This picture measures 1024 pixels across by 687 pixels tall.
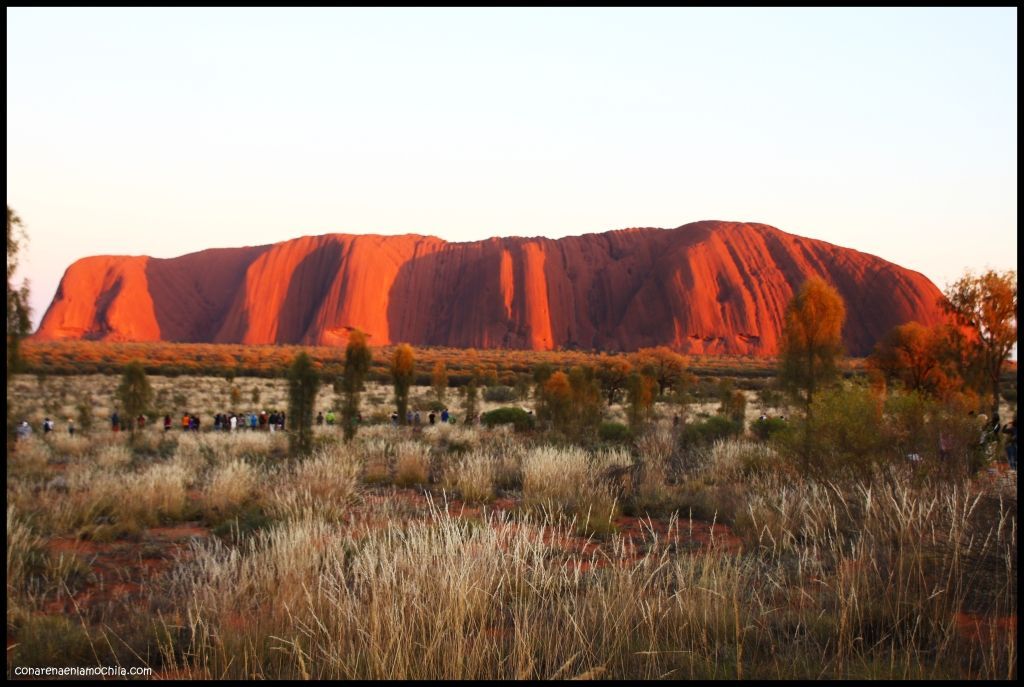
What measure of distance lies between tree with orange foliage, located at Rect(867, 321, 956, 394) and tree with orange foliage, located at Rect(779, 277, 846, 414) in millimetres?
17343

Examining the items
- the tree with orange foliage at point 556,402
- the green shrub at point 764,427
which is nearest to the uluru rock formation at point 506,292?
the green shrub at point 764,427

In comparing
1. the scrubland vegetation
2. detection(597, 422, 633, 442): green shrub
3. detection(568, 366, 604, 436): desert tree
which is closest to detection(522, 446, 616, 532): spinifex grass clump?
the scrubland vegetation

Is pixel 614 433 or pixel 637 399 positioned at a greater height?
pixel 637 399

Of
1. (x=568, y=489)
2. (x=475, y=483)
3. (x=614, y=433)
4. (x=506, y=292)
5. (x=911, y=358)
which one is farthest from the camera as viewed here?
(x=506, y=292)

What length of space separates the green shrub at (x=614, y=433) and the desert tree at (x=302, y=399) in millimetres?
7943

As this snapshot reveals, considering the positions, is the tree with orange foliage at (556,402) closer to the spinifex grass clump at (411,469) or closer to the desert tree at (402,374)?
the desert tree at (402,374)

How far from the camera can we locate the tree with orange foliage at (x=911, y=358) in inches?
1067

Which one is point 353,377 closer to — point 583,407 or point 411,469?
point 411,469

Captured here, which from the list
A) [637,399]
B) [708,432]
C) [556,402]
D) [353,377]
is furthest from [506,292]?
[353,377]

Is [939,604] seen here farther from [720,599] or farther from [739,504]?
[739,504]

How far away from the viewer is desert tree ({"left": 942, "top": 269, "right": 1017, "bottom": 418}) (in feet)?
59.3

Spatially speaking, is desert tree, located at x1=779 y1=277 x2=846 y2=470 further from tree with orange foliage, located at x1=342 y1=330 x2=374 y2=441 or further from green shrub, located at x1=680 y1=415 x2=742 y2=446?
tree with orange foliage, located at x1=342 y1=330 x2=374 y2=441

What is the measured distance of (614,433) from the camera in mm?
18906

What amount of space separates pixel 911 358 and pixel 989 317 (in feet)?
38.3
